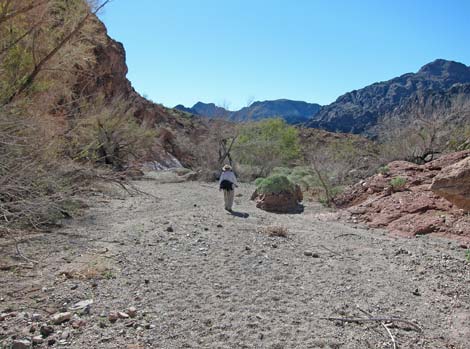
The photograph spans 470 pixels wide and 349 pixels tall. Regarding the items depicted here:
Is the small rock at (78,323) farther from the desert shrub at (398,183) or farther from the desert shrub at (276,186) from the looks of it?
the desert shrub at (276,186)

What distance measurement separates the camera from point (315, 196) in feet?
52.3

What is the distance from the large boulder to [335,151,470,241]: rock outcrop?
0.20 metres

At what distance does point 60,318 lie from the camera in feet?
12.9

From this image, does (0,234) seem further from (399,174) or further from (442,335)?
(399,174)

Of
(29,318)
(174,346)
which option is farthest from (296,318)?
(29,318)

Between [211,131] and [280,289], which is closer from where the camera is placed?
[280,289]

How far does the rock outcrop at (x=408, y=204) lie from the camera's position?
9.11 metres

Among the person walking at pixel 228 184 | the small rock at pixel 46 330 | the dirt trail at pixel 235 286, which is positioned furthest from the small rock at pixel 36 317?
the person walking at pixel 228 184

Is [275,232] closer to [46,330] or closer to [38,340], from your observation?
[46,330]

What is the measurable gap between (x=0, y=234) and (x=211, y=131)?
22.9 metres

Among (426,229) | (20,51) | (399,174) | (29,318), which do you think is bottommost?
(29,318)

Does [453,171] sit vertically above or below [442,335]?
above

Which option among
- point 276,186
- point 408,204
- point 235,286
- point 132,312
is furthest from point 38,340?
point 276,186

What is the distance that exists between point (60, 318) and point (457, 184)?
5922mm
